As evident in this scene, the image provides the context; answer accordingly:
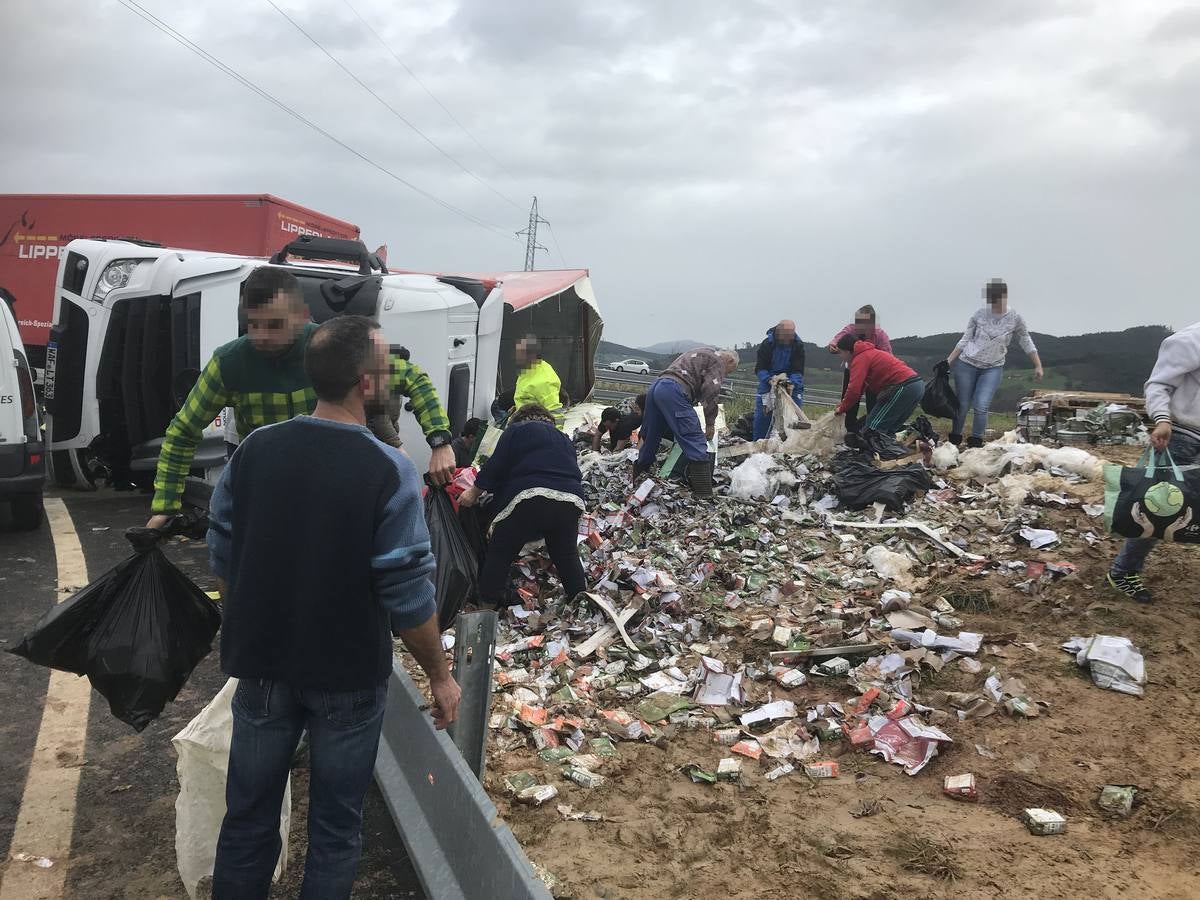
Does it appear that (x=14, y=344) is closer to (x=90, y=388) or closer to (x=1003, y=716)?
(x=90, y=388)

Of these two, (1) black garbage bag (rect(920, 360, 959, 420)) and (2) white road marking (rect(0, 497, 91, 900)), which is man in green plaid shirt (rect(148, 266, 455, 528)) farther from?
(1) black garbage bag (rect(920, 360, 959, 420))

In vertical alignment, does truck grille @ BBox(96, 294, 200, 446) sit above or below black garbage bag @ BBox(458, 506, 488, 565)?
above

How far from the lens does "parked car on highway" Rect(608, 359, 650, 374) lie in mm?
45406

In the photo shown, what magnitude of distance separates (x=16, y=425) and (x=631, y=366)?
136 feet

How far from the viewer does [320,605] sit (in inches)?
81.0

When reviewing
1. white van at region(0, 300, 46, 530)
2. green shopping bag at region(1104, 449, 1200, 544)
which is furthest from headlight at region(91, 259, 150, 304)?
green shopping bag at region(1104, 449, 1200, 544)

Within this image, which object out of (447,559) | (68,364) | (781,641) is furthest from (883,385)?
(68,364)

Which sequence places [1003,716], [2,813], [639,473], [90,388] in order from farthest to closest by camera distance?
[639,473], [90,388], [1003,716], [2,813]

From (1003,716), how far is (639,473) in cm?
468

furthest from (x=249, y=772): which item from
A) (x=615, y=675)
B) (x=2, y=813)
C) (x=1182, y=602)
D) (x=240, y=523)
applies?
(x=1182, y=602)

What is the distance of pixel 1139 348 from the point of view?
13984mm

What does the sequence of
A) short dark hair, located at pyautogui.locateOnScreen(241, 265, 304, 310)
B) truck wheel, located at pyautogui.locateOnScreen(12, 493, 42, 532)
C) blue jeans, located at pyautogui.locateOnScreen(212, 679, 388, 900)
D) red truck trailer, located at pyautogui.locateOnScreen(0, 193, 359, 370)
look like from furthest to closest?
red truck trailer, located at pyautogui.locateOnScreen(0, 193, 359, 370) < truck wheel, located at pyautogui.locateOnScreen(12, 493, 42, 532) < short dark hair, located at pyautogui.locateOnScreen(241, 265, 304, 310) < blue jeans, located at pyautogui.locateOnScreen(212, 679, 388, 900)

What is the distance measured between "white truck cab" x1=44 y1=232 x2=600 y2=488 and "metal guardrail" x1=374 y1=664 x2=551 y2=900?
3.89 meters

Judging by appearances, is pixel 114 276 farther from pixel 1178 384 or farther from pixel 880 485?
pixel 1178 384
